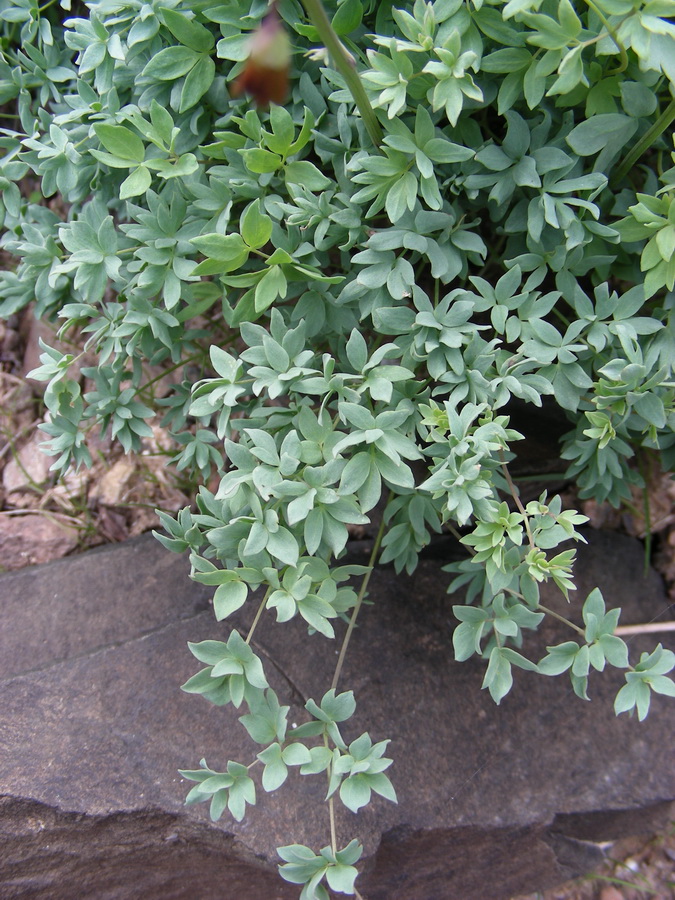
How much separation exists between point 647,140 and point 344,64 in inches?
25.8

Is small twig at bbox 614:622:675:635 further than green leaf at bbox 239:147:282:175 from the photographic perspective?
Yes

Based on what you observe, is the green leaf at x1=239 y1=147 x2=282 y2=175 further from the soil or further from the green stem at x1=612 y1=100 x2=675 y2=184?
the soil

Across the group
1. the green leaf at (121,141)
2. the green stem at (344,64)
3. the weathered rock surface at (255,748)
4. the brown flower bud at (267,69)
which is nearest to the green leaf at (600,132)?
the green stem at (344,64)

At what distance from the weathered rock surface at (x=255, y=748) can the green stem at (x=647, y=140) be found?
3.59 feet

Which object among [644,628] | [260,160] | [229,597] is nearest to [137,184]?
[260,160]

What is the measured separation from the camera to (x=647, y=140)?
1.40 metres

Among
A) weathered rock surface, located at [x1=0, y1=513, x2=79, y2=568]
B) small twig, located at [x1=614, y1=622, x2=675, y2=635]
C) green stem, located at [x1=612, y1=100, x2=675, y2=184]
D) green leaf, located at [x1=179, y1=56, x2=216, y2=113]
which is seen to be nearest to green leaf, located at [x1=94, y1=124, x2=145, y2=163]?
green leaf, located at [x1=179, y1=56, x2=216, y2=113]

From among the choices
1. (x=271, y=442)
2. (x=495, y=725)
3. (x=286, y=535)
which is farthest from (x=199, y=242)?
(x=495, y=725)

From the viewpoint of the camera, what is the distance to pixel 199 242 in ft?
4.14

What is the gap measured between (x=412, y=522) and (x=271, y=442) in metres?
0.42

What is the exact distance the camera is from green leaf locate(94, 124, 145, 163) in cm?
138

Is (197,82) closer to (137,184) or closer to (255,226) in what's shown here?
(137,184)

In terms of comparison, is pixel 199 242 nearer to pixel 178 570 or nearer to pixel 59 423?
pixel 59 423

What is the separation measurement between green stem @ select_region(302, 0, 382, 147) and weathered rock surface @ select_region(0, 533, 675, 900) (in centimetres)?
113
